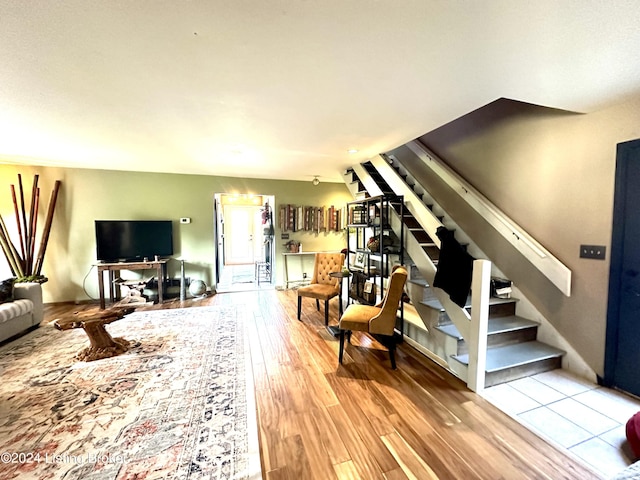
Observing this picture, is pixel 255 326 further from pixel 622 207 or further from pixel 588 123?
pixel 588 123

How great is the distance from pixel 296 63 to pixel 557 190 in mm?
2740

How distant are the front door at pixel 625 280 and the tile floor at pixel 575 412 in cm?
23

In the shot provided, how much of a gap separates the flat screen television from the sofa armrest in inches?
44.5

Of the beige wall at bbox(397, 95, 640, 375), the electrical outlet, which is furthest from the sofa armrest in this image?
the electrical outlet

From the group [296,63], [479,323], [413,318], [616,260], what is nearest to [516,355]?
[479,323]

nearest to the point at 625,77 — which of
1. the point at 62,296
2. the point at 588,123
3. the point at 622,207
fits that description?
the point at 588,123

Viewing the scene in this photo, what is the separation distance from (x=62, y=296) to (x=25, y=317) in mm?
1661

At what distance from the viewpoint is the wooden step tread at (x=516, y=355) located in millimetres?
2303

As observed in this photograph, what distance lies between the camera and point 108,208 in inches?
187

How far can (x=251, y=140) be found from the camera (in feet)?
10.1

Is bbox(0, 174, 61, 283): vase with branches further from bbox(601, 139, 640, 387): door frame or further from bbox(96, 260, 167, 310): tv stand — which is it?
bbox(601, 139, 640, 387): door frame

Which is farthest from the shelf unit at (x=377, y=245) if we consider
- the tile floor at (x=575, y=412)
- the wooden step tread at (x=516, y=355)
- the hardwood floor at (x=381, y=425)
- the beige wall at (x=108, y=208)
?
the beige wall at (x=108, y=208)

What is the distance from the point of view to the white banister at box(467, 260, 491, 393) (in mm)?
2078

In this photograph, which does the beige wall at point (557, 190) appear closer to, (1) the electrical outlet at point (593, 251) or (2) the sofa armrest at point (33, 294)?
(1) the electrical outlet at point (593, 251)
